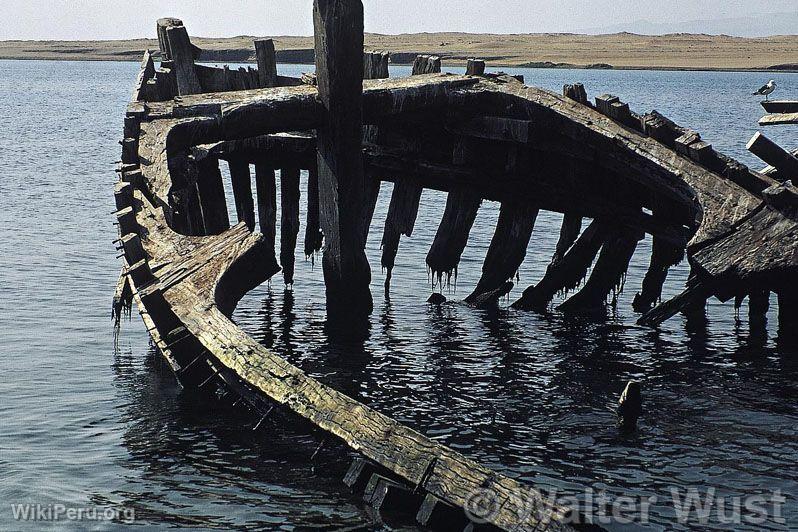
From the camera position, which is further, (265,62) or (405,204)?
(405,204)

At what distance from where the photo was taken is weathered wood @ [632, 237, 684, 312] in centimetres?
1312

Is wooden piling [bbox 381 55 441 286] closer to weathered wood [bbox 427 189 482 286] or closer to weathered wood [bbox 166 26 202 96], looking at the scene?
weathered wood [bbox 427 189 482 286]

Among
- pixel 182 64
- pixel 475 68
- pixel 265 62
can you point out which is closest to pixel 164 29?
pixel 182 64

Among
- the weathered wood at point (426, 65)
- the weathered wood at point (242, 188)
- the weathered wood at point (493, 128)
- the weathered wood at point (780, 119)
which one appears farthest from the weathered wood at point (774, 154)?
the weathered wood at point (242, 188)

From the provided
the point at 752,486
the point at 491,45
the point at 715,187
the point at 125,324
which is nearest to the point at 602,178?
the point at 715,187

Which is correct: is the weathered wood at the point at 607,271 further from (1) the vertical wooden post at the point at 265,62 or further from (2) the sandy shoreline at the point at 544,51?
(2) the sandy shoreline at the point at 544,51

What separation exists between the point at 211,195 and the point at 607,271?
532 centimetres

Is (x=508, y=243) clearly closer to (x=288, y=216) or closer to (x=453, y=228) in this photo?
(x=453, y=228)

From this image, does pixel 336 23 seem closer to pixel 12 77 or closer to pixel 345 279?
pixel 345 279

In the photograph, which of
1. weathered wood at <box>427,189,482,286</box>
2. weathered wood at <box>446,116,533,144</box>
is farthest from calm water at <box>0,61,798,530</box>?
weathered wood at <box>446,116,533,144</box>

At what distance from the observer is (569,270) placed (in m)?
14.0

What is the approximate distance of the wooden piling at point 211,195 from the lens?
12914 mm

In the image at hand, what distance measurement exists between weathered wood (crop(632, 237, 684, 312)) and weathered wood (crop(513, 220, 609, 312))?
0.73 m

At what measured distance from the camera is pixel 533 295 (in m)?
14.5
